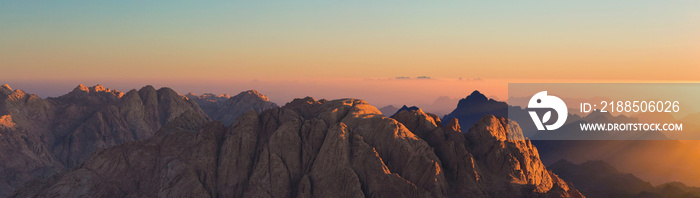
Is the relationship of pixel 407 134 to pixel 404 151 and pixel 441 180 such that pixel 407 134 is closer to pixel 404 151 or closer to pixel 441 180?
pixel 404 151

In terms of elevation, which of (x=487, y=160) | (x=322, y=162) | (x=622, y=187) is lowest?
(x=622, y=187)

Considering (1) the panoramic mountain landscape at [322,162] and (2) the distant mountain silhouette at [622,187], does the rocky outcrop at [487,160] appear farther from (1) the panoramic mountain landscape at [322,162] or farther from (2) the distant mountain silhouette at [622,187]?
(2) the distant mountain silhouette at [622,187]

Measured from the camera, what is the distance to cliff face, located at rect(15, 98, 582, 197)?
Result: 325ft

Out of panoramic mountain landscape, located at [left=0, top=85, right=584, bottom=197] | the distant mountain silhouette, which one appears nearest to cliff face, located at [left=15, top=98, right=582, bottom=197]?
panoramic mountain landscape, located at [left=0, top=85, right=584, bottom=197]

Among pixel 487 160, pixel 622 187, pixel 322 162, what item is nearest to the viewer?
pixel 322 162

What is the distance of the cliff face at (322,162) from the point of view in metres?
99.1

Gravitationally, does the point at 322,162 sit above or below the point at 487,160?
above

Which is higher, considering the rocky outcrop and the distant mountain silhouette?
the rocky outcrop

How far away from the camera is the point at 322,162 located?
103062 mm

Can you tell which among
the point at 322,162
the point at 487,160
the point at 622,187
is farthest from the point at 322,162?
the point at 622,187

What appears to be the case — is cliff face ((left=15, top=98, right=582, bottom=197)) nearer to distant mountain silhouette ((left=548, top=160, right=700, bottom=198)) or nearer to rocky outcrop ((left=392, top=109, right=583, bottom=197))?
rocky outcrop ((left=392, top=109, right=583, bottom=197))

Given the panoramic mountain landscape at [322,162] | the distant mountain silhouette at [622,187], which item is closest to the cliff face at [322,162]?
the panoramic mountain landscape at [322,162]

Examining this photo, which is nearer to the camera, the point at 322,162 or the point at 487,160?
the point at 322,162

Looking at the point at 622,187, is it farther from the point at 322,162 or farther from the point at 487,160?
the point at 322,162
